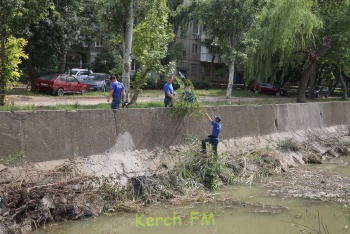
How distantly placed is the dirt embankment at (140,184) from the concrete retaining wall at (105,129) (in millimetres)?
354

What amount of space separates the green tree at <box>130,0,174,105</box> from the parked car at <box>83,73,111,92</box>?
42.9ft

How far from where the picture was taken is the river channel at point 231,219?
8281 millimetres

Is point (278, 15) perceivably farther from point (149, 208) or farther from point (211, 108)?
point (149, 208)

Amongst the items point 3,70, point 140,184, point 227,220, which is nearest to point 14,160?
point 140,184

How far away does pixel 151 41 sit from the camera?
57.7ft

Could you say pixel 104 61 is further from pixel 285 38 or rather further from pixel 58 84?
pixel 285 38

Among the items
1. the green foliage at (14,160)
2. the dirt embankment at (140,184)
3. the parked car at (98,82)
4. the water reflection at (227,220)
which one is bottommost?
the water reflection at (227,220)

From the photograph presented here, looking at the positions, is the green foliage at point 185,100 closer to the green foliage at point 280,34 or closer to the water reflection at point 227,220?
the water reflection at point 227,220

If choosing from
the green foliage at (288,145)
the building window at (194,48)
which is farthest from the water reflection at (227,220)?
the building window at (194,48)

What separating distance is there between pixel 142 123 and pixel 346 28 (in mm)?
16952

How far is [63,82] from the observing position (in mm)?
26734

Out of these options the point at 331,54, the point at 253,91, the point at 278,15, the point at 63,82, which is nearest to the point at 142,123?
the point at 278,15

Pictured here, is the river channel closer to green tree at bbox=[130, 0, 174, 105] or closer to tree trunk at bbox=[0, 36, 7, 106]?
green tree at bbox=[130, 0, 174, 105]

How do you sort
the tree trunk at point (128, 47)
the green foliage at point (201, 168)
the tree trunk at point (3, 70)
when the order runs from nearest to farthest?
the green foliage at point (201, 168) < the tree trunk at point (3, 70) < the tree trunk at point (128, 47)
